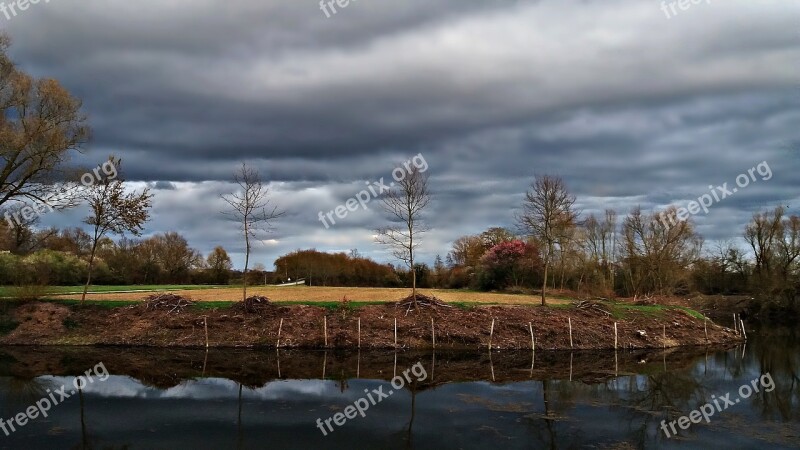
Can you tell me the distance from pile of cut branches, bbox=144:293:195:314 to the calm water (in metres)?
4.22

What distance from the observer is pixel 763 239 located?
2405 inches

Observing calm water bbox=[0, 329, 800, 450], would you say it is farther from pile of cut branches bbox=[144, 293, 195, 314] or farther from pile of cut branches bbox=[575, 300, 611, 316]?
pile of cut branches bbox=[575, 300, 611, 316]

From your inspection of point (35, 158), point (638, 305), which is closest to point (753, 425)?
point (638, 305)

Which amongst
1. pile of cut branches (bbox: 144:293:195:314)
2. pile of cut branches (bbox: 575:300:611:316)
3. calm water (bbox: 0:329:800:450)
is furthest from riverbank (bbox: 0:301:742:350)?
calm water (bbox: 0:329:800:450)

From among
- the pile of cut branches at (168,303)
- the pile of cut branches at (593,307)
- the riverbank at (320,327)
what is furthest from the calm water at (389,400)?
the pile of cut branches at (593,307)

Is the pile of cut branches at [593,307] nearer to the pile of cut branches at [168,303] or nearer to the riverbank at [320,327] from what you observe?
the riverbank at [320,327]

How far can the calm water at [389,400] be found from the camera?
13.2 metres

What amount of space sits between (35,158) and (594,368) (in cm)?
3276

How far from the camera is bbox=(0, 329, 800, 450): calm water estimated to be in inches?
521

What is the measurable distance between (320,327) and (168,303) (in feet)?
30.2

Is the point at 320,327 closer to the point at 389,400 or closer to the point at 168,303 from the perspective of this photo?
the point at 168,303

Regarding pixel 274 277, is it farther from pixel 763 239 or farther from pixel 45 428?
pixel 45 428

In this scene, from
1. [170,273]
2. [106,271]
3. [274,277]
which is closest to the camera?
[106,271]

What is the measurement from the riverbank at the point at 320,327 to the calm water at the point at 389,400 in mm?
1991
